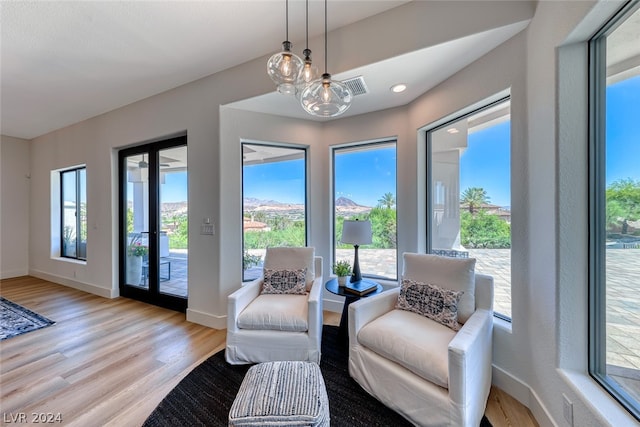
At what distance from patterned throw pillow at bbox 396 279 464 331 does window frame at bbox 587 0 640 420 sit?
2.20 feet

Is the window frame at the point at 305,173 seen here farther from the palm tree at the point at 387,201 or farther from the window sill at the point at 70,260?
the window sill at the point at 70,260

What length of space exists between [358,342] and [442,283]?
0.79m

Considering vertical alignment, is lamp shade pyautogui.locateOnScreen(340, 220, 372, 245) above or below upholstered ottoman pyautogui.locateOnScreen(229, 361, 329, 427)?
above

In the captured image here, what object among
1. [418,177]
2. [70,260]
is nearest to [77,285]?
[70,260]

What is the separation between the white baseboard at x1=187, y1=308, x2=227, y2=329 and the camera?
290cm

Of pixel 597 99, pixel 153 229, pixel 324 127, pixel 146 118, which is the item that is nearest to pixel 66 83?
pixel 146 118

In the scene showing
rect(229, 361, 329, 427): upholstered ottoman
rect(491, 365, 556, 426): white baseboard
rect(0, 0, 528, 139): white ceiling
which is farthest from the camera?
rect(0, 0, 528, 139): white ceiling

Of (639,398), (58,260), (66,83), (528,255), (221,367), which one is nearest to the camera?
(639,398)

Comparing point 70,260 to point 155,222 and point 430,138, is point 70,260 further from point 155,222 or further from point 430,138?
point 430,138

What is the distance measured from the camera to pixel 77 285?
436 centimetres

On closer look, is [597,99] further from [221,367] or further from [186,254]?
[186,254]

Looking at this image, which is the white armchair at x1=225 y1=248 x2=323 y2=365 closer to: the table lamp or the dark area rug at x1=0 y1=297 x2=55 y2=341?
the table lamp

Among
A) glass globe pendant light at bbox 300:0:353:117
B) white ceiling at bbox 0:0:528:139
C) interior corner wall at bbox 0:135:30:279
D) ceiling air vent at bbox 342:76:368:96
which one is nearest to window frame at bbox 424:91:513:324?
white ceiling at bbox 0:0:528:139

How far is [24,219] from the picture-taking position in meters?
5.24
